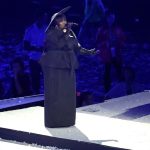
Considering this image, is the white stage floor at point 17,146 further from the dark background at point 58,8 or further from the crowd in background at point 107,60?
the dark background at point 58,8

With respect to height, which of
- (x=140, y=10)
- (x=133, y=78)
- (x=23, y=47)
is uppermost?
(x=140, y=10)

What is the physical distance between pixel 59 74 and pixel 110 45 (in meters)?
7.22

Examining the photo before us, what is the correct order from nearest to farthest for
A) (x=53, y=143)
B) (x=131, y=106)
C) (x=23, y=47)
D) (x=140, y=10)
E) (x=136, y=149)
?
1. (x=136, y=149)
2. (x=53, y=143)
3. (x=131, y=106)
4. (x=23, y=47)
5. (x=140, y=10)

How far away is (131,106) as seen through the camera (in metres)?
8.88

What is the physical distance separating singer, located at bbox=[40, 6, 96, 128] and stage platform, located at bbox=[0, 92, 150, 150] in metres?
0.24

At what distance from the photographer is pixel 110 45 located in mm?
13680

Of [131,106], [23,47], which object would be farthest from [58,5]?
[131,106]

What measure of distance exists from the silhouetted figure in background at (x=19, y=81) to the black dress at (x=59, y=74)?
510 cm

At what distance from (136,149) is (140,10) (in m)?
8.35

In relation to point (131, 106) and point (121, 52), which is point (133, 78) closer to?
point (121, 52)

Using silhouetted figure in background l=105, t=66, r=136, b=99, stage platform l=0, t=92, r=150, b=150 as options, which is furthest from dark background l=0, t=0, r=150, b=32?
stage platform l=0, t=92, r=150, b=150

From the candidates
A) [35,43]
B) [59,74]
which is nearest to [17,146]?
[59,74]

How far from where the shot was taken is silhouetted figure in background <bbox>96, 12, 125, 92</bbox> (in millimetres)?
13547

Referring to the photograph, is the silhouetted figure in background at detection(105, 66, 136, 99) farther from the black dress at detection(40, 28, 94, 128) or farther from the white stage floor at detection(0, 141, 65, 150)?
the white stage floor at detection(0, 141, 65, 150)
